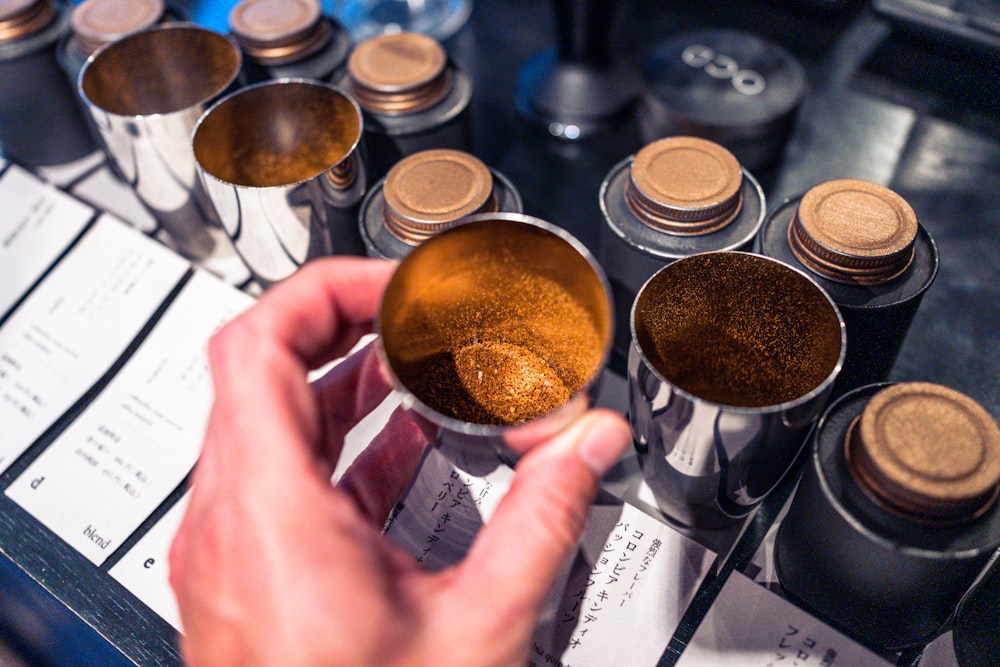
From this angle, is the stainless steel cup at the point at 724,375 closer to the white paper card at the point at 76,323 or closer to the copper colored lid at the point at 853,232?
the copper colored lid at the point at 853,232

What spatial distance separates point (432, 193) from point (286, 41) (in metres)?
0.28

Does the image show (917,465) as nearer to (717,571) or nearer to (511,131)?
(717,571)

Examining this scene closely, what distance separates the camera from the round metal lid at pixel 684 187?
1.80 feet

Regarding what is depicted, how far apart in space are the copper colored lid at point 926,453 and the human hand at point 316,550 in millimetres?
139

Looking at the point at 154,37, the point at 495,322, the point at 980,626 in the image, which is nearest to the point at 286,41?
the point at 154,37

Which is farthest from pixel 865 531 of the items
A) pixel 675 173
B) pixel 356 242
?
pixel 356 242

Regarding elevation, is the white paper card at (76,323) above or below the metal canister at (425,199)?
below

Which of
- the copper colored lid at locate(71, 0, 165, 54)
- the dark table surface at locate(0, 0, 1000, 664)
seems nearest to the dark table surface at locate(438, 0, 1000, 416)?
the dark table surface at locate(0, 0, 1000, 664)

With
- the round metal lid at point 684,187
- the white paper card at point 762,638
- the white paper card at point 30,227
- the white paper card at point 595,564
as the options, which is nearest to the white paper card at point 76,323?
the white paper card at point 30,227

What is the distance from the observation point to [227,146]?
0.67m

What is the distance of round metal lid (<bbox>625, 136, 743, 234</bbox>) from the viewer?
0.55 metres

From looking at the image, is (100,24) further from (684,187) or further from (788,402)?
(788,402)

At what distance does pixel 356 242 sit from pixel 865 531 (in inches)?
17.8

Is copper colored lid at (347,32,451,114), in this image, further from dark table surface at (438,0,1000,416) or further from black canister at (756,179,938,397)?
black canister at (756,179,938,397)
